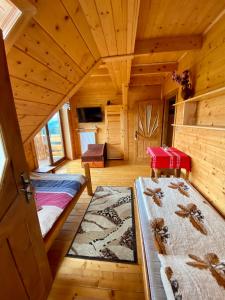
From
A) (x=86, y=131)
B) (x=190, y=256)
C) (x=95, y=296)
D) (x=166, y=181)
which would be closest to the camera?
(x=190, y=256)

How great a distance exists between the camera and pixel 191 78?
2.28 m

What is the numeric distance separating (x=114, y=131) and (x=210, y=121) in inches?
129

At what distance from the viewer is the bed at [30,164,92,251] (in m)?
1.47

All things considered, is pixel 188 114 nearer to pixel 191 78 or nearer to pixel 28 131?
pixel 191 78

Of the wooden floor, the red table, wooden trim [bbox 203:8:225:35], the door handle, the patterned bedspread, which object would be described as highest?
wooden trim [bbox 203:8:225:35]

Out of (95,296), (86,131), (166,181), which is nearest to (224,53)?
(166,181)

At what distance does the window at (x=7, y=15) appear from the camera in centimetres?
75

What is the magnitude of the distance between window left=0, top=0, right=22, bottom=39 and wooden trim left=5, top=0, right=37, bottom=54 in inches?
0.6

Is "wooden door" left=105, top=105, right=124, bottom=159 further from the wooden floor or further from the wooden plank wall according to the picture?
the wooden floor

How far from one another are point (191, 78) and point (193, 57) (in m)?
0.29

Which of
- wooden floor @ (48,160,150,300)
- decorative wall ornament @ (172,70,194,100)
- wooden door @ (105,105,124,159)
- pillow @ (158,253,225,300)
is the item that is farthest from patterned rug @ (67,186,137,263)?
wooden door @ (105,105,124,159)

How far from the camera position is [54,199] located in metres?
1.83

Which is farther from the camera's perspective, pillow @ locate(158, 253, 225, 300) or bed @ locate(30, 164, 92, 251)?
bed @ locate(30, 164, 92, 251)

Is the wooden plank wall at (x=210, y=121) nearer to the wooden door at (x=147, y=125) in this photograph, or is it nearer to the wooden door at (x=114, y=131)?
the wooden door at (x=147, y=125)
